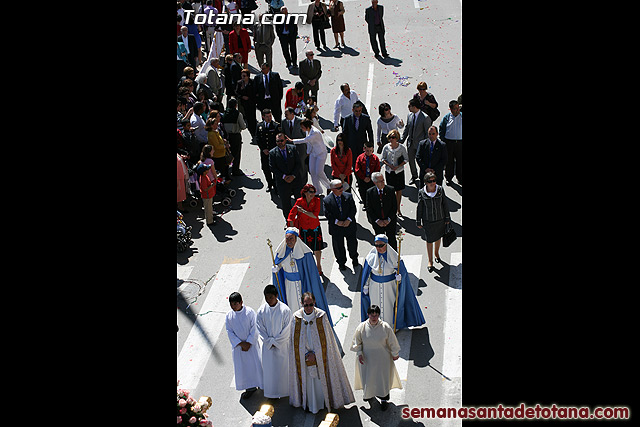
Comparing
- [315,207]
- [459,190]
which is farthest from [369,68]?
[315,207]

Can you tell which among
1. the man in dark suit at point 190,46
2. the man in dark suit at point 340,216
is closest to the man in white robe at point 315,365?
the man in dark suit at point 340,216

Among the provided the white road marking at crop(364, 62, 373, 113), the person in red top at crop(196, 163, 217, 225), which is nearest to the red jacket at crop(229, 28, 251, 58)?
the white road marking at crop(364, 62, 373, 113)

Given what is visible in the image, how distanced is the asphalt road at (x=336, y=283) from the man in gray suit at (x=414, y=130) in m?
0.67

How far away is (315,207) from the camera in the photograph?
45.1ft

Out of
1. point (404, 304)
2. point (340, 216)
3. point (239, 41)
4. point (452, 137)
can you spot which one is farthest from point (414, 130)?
point (239, 41)

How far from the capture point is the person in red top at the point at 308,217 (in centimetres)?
1369

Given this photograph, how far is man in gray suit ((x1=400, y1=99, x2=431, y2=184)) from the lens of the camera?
16469 millimetres

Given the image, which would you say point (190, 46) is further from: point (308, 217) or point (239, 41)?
point (308, 217)

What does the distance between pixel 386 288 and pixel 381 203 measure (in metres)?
2.43

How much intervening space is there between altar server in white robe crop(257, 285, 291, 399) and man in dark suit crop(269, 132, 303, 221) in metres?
5.16

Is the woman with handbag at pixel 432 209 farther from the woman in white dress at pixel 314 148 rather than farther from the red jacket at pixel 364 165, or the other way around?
the woman in white dress at pixel 314 148
